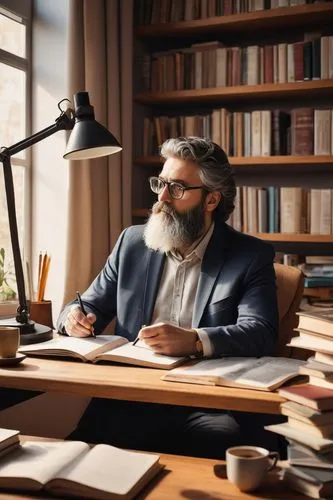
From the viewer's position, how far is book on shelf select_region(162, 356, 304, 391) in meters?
1.50

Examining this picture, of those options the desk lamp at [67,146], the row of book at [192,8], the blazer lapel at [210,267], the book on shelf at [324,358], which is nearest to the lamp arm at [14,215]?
the desk lamp at [67,146]

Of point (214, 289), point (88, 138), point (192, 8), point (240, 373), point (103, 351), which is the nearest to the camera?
point (240, 373)

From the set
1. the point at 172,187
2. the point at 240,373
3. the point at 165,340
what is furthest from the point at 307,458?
the point at 172,187

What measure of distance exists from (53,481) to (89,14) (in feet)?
7.96

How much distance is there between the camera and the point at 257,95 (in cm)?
333

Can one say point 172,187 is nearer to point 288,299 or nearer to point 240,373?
point 288,299

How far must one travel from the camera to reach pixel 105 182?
10.5 feet

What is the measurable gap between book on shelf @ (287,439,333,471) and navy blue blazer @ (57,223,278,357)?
23.5 inches

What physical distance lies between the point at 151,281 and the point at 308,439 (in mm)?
1074

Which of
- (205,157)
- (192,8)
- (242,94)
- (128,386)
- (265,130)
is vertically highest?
(192,8)

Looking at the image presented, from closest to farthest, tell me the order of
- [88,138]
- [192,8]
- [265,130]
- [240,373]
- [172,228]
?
[240,373], [88,138], [172,228], [265,130], [192,8]

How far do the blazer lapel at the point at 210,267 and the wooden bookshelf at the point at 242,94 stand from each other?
3.90 ft

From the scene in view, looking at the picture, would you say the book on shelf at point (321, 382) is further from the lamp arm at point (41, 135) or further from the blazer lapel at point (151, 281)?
the lamp arm at point (41, 135)

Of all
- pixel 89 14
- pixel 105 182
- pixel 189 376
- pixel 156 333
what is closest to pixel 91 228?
pixel 105 182
